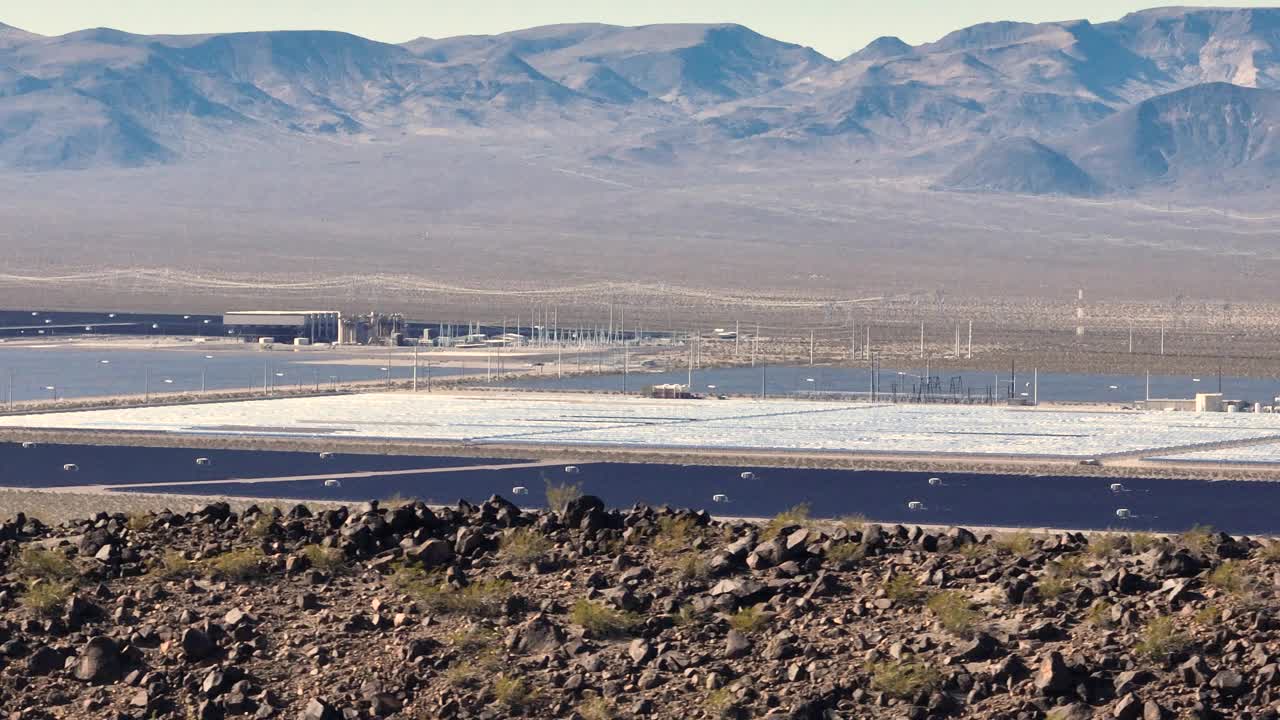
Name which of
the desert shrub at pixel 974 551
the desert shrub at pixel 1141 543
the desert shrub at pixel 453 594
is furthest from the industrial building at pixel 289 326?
the desert shrub at pixel 453 594

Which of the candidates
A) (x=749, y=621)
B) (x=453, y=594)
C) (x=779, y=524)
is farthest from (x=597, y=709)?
(x=779, y=524)

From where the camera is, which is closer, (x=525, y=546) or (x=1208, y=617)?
(x=1208, y=617)

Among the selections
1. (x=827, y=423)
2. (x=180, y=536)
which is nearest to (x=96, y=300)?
(x=827, y=423)

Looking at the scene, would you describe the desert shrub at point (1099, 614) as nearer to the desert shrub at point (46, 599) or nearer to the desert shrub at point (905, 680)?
the desert shrub at point (905, 680)

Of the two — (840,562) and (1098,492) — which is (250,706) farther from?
(1098,492)

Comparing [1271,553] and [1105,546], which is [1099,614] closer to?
[1271,553]
